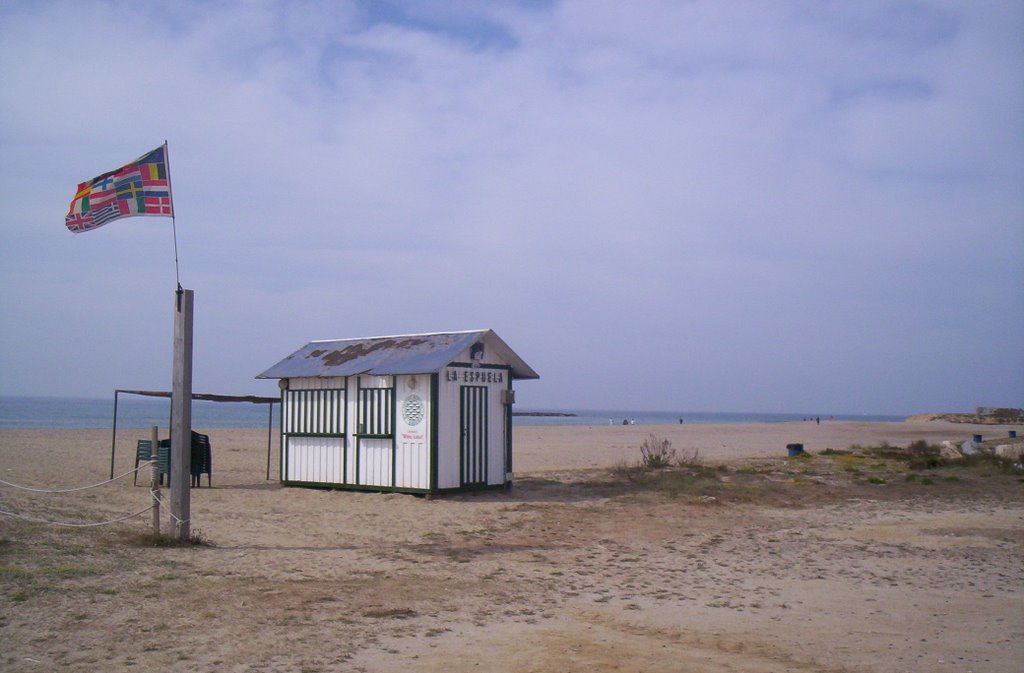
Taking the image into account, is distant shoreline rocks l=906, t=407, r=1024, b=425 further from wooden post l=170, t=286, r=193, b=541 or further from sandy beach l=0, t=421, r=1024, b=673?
wooden post l=170, t=286, r=193, b=541

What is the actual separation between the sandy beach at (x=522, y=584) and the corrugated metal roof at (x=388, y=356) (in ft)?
8.58

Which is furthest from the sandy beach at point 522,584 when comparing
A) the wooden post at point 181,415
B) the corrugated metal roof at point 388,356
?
the corrugated metal roof at point 388,356

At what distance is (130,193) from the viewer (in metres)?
11.7

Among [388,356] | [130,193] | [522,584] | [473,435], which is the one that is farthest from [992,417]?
[130,193]

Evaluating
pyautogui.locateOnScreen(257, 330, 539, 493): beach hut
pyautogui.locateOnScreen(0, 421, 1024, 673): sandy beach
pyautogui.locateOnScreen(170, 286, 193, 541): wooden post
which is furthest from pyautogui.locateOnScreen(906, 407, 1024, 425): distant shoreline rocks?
pyautogui.locateOnScreen(170, 286, 193, 541): wooden post

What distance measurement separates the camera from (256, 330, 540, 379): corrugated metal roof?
57.3ft

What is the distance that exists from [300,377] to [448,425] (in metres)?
3.87

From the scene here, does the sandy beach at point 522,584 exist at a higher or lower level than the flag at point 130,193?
lower

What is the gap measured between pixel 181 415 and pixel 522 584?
Result: 5.12 metres

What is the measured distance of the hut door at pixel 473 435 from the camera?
1775cm

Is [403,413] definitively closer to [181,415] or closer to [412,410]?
[412,410]

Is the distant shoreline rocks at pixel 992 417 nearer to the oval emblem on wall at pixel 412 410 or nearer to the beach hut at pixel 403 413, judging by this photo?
the beach hut at pixel 403 413

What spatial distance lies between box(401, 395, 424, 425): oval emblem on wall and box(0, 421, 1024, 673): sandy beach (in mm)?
1545

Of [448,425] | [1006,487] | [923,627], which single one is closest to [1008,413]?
[1006,487]
